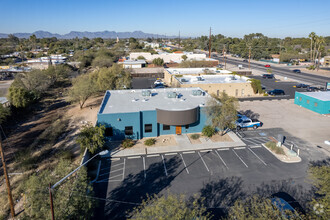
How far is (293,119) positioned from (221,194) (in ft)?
71.5

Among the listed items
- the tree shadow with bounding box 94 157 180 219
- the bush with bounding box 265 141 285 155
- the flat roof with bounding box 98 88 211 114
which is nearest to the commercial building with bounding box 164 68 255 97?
the flat roof with bounding box 98 88 211 114

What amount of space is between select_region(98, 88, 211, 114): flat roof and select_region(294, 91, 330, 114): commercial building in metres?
18.1

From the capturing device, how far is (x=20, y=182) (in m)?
18.5

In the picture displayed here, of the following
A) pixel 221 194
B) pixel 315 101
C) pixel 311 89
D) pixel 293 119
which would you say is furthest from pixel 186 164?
pixel 311 89

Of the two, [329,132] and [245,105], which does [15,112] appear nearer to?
[245,105]

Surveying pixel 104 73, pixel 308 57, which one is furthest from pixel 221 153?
pixel 308 57

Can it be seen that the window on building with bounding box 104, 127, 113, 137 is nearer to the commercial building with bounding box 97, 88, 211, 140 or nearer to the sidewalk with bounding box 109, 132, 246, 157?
the commercial building with bounding box 97, 88, 211, 140

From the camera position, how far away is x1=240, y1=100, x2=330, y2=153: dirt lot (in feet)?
89.7

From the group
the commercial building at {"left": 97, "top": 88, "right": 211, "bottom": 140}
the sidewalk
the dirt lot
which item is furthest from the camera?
the dirt lot

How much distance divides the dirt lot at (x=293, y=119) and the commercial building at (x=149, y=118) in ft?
35.8

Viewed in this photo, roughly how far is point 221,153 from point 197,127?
5365 millimetres

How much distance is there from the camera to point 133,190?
17547mm

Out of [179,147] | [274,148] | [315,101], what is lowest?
[179,147]

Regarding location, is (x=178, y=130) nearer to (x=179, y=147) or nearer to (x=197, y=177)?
(x=179, y=147)
